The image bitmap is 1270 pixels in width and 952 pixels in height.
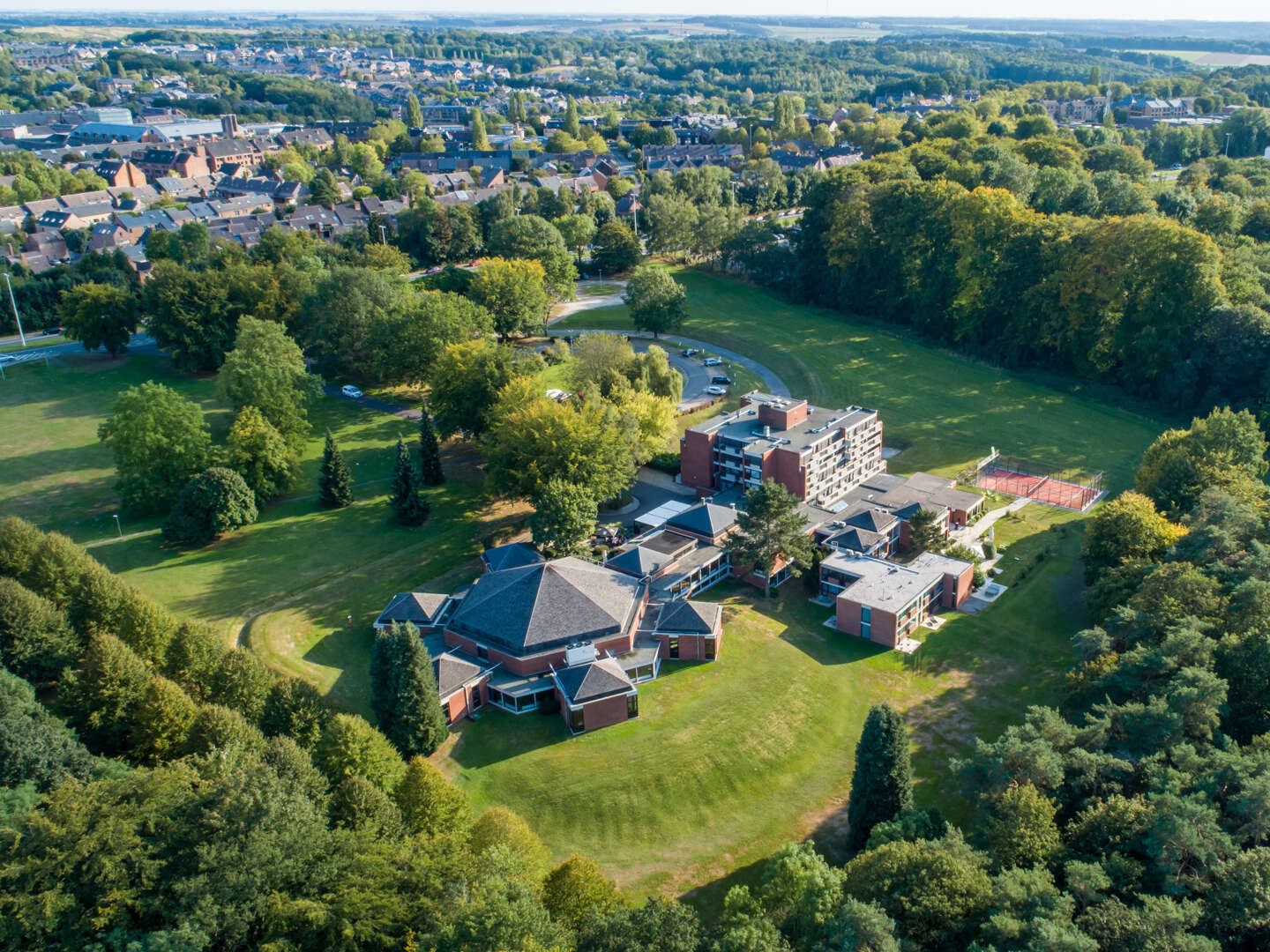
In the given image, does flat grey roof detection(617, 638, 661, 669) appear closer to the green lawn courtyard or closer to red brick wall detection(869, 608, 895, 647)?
the green lawn courtyard

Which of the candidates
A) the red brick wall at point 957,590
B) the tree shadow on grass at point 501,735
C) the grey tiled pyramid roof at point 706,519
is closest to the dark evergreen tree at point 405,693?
the tree shadow on grass at point 501,735

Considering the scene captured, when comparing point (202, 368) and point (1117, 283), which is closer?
point (1117, 283)

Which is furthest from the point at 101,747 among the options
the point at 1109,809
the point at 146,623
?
the point at 1109,809

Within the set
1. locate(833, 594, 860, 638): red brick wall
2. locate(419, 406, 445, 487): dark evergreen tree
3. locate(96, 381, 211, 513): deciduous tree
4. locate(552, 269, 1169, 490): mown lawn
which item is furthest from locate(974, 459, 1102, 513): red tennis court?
locate(96, 381, 211, 513): deciduous tree

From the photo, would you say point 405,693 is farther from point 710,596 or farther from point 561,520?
point 710,596

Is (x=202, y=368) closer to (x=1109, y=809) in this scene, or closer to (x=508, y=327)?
(x=508, y=327)
